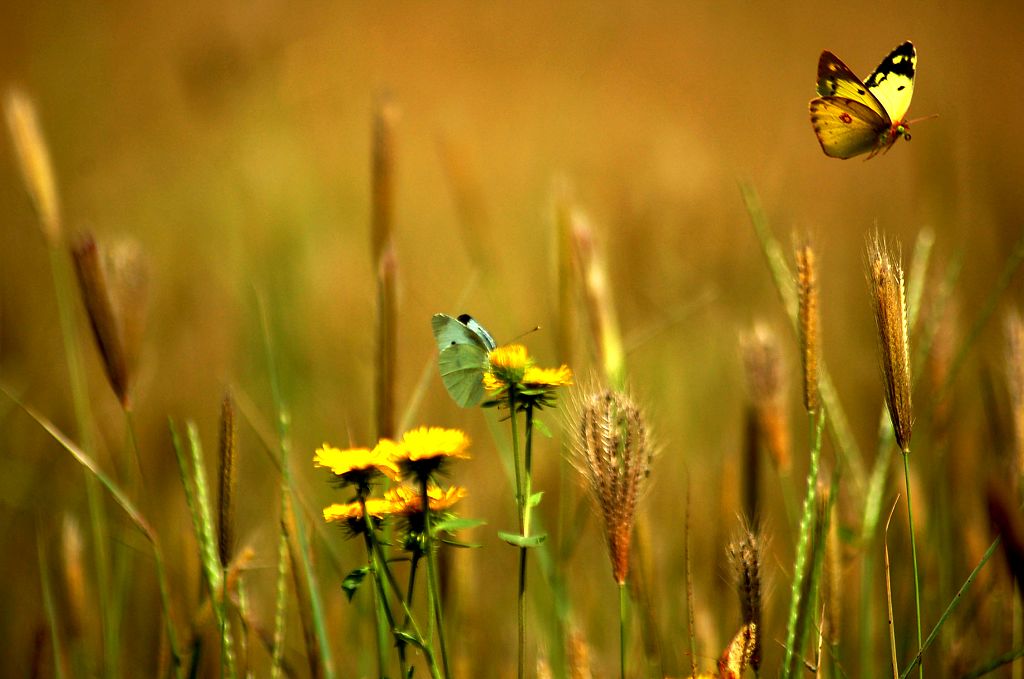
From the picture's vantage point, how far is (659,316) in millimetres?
2537

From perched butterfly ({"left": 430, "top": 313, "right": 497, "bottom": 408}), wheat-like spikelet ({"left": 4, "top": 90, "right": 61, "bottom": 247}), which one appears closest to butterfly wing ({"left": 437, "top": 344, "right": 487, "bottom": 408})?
perched butterfly ({"left": 430, "top": 313, "right": 497, "bottom": 408})

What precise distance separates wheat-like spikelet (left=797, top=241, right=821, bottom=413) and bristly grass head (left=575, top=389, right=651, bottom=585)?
22 centimetres

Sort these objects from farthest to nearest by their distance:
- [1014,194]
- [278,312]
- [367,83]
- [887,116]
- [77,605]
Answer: [367,83] < [1014,194] < [278,312] < [77,605] < [887,116]

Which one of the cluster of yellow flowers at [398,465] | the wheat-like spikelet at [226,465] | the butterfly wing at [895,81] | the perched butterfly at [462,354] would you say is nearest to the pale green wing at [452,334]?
the perched butterfly at [462,354]

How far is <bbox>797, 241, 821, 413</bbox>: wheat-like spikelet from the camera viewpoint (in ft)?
3.00

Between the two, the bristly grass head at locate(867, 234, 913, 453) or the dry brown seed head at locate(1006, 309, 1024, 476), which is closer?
the bristly grass head at locate(867, 234, 913, 453)

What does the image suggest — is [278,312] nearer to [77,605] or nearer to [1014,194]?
[77,605]

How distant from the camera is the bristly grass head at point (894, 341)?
2.61 feet

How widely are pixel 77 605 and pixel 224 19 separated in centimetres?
182

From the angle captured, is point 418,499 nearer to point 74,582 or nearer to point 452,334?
point 452,334

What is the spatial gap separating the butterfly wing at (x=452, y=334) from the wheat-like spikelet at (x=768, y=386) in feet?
1.78

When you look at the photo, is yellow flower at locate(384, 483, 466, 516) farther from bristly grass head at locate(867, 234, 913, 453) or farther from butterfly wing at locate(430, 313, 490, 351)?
bristly grass head at locate(867, 234, 913, 453)

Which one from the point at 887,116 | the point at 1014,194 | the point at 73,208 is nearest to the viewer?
the point at 887,116

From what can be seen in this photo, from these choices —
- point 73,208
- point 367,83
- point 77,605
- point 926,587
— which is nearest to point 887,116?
point 926,587
